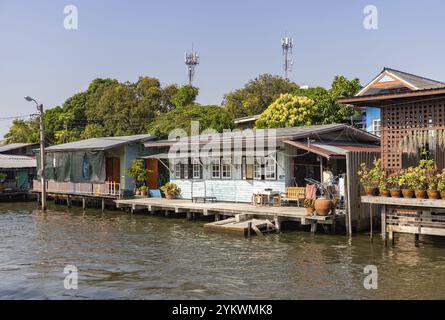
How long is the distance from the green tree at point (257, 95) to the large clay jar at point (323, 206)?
29.1 metres

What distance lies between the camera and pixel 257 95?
45938 millimetres

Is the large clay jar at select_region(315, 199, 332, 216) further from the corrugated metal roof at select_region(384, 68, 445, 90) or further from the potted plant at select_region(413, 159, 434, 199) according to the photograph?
the corrugated metal roof at select_region(384, 68, 445, 90)

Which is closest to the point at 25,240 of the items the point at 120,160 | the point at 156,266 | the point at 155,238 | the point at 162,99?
the point at 155,238

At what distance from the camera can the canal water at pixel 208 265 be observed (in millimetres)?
10609

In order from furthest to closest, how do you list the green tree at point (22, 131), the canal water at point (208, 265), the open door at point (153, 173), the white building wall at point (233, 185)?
the green tree at point (22, 131) → the open door at point (153, 173) → the white building wall at point (233, 185) → the canal water at point (208, 265)

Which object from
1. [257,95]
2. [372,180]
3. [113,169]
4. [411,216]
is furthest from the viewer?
[257,95]

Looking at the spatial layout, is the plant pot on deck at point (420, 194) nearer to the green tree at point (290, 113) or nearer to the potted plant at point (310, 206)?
the potted plant at point (310, 206)

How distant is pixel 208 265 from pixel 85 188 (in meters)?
16.5

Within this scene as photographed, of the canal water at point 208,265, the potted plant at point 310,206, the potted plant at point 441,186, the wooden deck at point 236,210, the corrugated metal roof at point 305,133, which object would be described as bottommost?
the canal water at point 208,265

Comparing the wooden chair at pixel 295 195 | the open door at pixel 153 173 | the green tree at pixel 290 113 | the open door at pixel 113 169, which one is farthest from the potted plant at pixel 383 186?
the green tree at pixel 290 113

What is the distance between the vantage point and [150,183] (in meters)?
28.2

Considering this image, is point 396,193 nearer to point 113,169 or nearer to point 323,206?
point 323,206

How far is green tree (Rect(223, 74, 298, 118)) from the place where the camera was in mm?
45312

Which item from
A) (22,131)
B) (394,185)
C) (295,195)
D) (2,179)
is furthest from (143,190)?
(22,131)
